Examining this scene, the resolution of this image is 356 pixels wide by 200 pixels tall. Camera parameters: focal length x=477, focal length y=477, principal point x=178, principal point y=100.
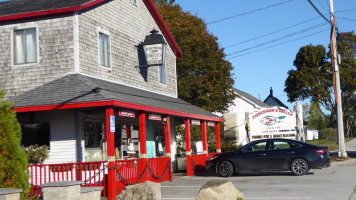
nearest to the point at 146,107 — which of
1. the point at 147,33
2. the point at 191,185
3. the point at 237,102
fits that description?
the point at 191,185

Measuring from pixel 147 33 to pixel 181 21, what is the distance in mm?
17816

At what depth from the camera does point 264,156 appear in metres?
19.4

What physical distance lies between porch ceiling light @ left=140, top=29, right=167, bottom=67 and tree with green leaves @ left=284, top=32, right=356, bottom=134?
2543 centimetres

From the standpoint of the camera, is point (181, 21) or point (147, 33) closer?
point (147, 33)

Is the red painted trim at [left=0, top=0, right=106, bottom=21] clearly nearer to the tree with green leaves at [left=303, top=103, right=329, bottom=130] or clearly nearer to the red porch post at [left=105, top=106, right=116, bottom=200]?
the red porch post at [left=105, top=106, right=116, bottom=200]

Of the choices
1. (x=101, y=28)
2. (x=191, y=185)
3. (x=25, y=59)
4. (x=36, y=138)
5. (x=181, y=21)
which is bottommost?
(x=191, y=185)

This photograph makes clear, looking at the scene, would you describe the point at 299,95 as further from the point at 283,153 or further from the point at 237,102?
the point at 283,153

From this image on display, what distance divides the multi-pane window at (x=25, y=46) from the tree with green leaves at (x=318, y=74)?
3093 cm

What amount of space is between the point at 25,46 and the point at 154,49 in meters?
5.86

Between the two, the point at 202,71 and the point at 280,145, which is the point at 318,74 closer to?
the point at 202,71

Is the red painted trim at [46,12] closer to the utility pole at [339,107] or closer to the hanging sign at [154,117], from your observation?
the hanging sign at [154,117]

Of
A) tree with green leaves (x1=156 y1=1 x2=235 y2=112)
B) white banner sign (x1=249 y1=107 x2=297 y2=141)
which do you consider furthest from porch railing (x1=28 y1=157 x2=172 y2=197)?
tree with green leaves (x1=156 y1=1 x2=235 y2=112)

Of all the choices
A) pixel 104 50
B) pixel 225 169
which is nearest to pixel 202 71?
pixel 225 169

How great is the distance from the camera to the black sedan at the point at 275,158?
62.4ft
